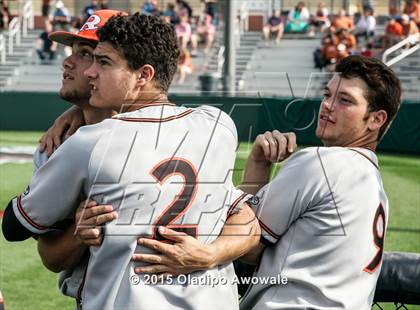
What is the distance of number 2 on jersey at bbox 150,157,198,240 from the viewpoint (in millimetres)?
2840

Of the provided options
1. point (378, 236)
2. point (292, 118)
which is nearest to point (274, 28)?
point (292, 118)

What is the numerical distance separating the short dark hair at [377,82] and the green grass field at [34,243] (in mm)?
2475

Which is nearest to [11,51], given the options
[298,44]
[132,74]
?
[298,44]

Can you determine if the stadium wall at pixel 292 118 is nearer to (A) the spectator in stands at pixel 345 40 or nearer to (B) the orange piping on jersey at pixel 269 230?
(A) the spectator in stands at pixel 345 40

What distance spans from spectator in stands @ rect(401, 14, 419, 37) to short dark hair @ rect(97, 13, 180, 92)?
20917 mm

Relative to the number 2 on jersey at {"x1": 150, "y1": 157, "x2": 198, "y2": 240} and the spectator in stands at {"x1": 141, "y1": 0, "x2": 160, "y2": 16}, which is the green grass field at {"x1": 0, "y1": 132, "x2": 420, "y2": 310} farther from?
the spectator in stands at {"x1": 141, "y1": 0, "x2": 160, "y2": 16}

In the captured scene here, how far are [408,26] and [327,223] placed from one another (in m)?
21.1

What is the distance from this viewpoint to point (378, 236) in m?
3.10

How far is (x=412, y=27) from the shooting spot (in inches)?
904

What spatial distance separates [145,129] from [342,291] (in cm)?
92

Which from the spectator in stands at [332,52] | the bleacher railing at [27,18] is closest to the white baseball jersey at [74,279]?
the spectator in stands at [332,52]

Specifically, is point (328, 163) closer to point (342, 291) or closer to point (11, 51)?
point (342, 291)

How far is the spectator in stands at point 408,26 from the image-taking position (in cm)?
2295

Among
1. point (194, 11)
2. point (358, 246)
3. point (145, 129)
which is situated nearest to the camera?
point (145, 129)
